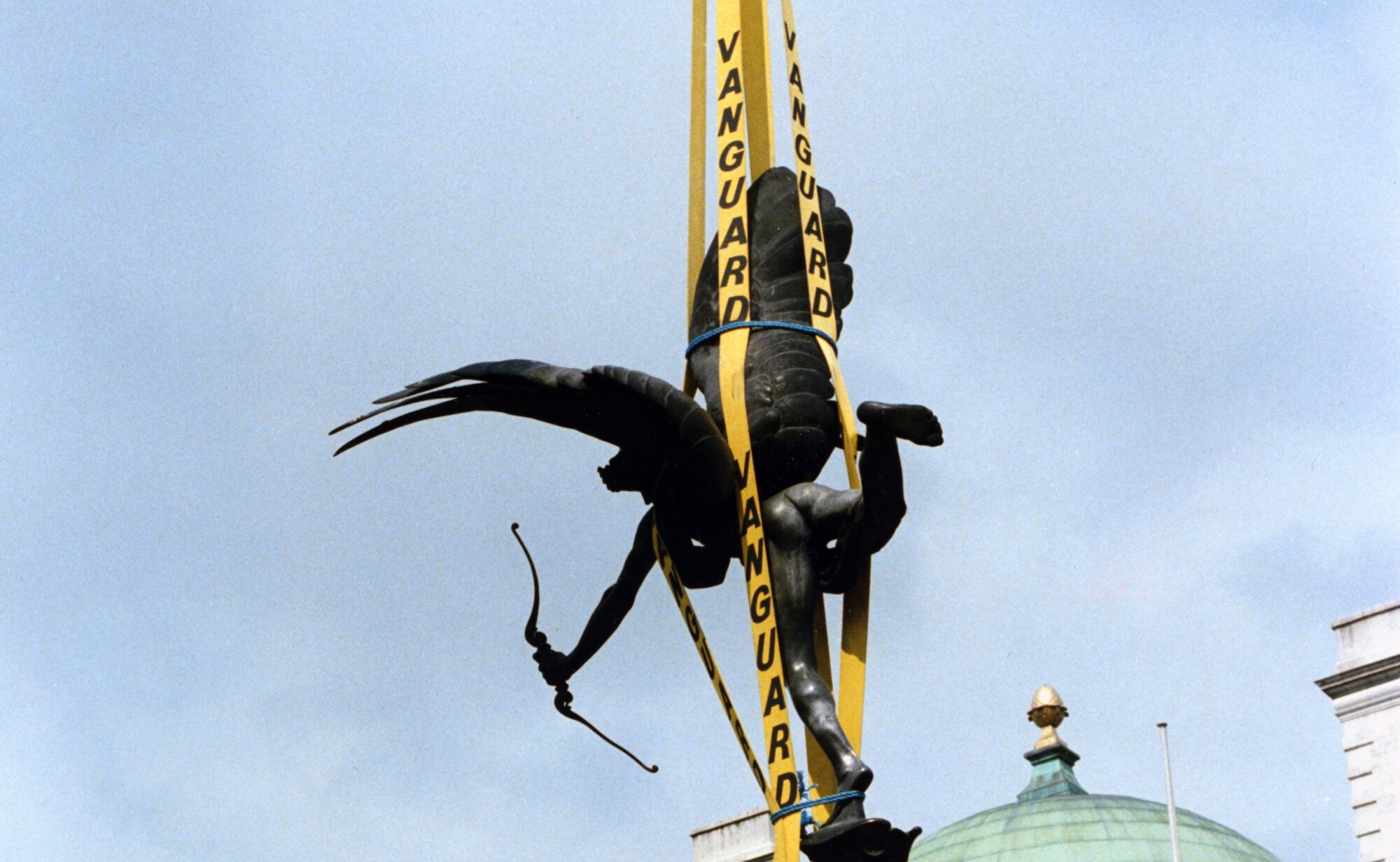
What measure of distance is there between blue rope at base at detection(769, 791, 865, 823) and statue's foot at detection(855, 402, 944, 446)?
6.11ft

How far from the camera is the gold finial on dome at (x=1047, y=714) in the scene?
136 ft

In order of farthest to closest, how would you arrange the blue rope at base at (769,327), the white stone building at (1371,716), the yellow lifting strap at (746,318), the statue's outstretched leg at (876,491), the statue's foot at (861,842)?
the white stone building at (1371,716) < the blue rope at base at (769,327) < the yellow lifting strap at (746,318) < the statue's outstretched leg at (876,491) < the statue's foot at (861,842)

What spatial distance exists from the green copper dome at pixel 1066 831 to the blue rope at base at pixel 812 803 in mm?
23333

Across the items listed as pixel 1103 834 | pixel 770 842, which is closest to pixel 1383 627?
pixel 1103 834

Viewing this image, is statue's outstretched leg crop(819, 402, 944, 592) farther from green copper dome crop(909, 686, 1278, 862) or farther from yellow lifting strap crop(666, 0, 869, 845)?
green copper dome crop(909, 686, 1278, 862)

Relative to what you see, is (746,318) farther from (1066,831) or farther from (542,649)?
(1066,831)

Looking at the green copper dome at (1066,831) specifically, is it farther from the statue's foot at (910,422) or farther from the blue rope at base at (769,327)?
the statue's foot at (910,422)

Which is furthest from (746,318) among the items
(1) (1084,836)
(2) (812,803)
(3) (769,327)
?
(1) (1084,836)

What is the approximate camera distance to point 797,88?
62.3 ft

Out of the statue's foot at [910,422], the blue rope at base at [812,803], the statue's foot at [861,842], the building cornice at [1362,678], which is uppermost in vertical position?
the building cornice at [1362,678]

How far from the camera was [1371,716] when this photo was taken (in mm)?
39750

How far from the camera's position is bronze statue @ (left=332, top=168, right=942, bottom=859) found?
1717 centimetres

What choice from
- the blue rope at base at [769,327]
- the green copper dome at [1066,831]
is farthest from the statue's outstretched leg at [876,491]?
the green copper dome at [1066,831]

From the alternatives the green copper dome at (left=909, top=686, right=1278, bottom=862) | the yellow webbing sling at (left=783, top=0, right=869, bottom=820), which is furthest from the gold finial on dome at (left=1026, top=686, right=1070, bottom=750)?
the yellow webbing sling at (left=783, top=0, right=869, bottom=820)
